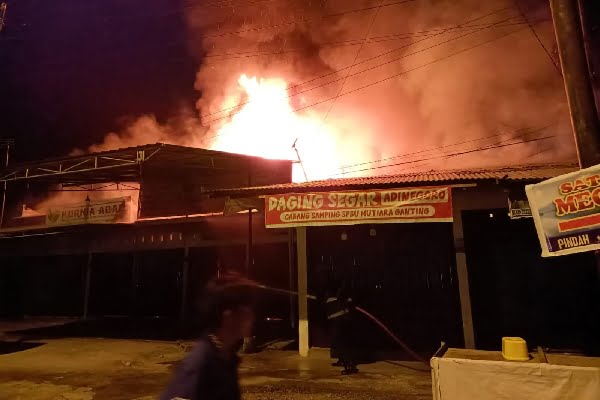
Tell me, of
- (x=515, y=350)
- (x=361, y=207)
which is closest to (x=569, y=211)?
(x=515, y=350)

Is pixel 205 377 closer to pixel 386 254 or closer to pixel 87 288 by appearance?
pixel 386 254

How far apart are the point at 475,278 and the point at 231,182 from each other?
12.6m

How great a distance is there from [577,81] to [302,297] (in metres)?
7.36

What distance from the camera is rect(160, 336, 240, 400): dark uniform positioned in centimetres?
189

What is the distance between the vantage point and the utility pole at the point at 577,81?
4402mm

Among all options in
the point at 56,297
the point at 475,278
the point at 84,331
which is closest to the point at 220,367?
the point at 475,278

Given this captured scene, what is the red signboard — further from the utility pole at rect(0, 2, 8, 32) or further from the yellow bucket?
the utility pole at rect(0, 2, 8, 32)

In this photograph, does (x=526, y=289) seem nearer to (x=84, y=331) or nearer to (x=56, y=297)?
(x=84, y=331)

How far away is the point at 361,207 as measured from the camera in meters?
8.56

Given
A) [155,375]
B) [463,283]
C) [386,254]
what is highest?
[386,254]

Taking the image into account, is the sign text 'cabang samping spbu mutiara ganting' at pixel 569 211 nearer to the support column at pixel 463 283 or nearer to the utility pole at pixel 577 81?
the utility pole at pixel 577 81

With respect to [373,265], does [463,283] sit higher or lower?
lower

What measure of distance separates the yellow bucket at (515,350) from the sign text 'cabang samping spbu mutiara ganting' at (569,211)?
45.8 inches

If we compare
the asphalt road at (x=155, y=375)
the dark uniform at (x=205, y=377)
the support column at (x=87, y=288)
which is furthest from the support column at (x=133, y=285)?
the dark uniform at (x=205, y=377)
